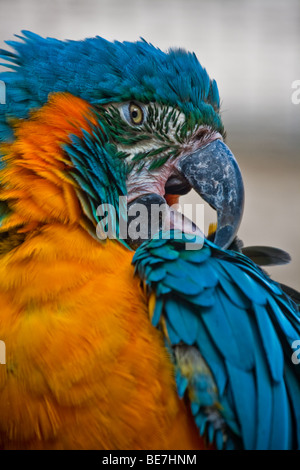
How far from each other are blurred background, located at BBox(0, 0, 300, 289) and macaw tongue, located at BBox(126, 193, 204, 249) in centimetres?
332

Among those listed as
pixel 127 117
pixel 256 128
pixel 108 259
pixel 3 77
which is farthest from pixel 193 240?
pixel 256 128

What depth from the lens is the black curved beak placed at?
120 centimetres

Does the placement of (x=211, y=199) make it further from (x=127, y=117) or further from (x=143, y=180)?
(x=127, y=117)

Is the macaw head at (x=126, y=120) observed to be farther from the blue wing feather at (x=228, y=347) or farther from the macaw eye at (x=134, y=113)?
the blue wing feather at (x=228, y=347)

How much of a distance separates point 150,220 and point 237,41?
4283mm

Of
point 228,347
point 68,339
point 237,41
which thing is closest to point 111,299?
point 68,339

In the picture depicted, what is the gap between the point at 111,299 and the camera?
0.97m

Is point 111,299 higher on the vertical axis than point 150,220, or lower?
lower

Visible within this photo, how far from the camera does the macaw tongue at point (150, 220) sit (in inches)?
46.0

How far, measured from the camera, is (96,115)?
1128 mm

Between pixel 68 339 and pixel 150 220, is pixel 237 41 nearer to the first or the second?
pixel 150 220

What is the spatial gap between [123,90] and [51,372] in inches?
25.0

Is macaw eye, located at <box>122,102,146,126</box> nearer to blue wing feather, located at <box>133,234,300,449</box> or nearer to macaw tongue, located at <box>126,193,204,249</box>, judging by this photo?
macaw tongue, located at <box>126,193,204,249</box>

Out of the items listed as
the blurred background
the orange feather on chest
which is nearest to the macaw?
the orange feather on chest
